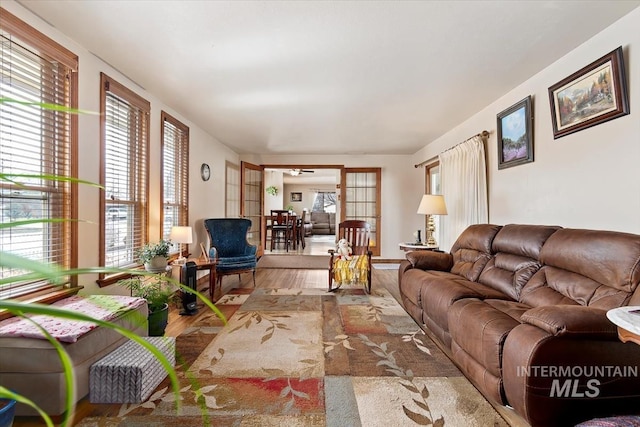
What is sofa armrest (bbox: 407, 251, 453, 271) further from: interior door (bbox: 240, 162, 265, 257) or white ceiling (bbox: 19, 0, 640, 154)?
interior door (bbox: 240, 162, 265, 257)

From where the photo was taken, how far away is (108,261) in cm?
284

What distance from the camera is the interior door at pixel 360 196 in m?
6.76

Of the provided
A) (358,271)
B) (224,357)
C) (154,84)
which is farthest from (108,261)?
(358,271)

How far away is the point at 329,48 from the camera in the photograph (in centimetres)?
244

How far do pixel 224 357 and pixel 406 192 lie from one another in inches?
204

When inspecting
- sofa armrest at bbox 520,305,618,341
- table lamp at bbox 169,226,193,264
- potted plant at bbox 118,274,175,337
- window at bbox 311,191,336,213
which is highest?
window at bbox 311,191,336,213

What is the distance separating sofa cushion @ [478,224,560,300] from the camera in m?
2.51

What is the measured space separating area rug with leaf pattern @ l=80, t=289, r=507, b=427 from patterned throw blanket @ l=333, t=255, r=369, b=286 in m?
0.87

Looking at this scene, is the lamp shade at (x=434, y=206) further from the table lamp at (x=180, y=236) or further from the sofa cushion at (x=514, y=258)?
the table lamp at (x=180, y=236)

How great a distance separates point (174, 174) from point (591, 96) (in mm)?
4164

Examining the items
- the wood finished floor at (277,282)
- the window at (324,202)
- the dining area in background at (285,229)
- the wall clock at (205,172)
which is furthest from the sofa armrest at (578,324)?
the window at (324,202)

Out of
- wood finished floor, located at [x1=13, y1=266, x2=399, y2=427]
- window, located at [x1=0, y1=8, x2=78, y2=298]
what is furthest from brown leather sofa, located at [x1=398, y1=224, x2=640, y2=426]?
window, located at [x1=0, y1=8, x2=78, y2=298]

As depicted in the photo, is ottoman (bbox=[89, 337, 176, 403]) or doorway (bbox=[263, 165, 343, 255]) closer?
ottoman (bbox=[89, 337, 176, 403])

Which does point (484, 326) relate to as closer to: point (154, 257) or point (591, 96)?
point (591, 96)
